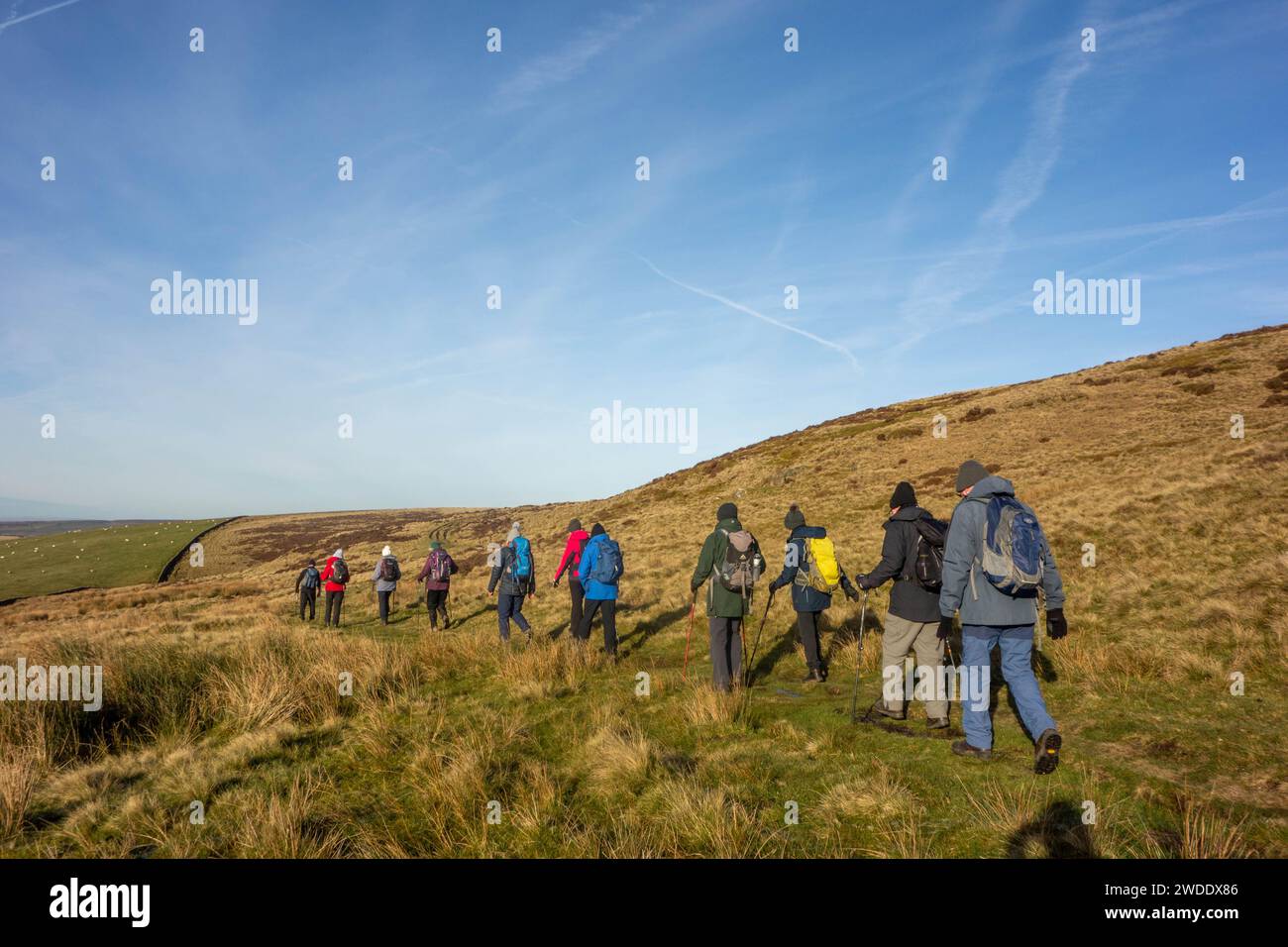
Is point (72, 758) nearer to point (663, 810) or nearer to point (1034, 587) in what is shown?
point (663, 810)

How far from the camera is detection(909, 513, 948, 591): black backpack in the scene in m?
6.20

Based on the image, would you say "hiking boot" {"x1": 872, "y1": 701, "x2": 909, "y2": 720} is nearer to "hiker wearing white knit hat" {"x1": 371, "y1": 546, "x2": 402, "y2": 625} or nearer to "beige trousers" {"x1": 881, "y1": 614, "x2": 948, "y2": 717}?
"beige trousers" {"x1": 881, "y1": 614, "x2": 948, "y2": 717}

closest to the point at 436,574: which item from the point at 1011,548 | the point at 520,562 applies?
the point at 520,562

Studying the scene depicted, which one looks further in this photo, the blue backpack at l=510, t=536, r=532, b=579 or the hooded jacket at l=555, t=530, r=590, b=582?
the blue backpack at l=510, t=536, r=532, b=579

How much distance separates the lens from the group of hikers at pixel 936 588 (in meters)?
5.12

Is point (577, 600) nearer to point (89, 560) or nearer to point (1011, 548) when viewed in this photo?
point (1011, 548)

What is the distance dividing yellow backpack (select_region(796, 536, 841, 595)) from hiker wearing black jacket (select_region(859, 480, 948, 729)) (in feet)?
5.13

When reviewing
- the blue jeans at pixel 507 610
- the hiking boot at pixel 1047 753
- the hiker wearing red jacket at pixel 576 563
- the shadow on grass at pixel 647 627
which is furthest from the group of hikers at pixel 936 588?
the blue jeans at pixel 507 610

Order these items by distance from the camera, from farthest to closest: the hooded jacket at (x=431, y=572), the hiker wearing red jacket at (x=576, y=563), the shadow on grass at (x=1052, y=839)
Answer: the hooded jacket at (x=431, y=572) → the hiker wearing red jacket at (x=576, y=563) → the shadow on grass at (x=1052, y=839)

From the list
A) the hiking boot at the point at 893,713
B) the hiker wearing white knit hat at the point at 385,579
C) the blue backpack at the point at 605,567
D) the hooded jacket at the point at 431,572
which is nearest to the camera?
the hiking boot at the point at 893,713

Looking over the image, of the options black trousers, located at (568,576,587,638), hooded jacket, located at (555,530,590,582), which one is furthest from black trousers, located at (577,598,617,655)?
hooded jacket, located at (555,530,590,582)

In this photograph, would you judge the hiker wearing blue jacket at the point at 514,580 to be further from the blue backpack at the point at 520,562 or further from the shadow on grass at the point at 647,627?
the shadow on grass at the point at 647,627

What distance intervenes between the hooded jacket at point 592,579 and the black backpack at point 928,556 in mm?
5028
